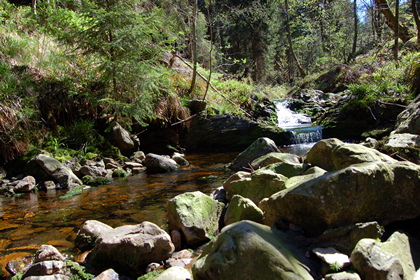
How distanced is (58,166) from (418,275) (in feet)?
22.7

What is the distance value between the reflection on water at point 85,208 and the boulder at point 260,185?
126cm

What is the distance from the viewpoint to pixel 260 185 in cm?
428

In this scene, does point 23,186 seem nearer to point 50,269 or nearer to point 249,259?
point 50,269

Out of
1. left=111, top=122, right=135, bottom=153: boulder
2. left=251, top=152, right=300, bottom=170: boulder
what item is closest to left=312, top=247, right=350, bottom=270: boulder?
left=251, top=152, right=300, bottom=170: boulder

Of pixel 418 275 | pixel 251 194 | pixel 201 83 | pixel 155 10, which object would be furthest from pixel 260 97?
pixel 418 275

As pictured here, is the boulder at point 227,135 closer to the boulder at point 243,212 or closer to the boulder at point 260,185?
the boulder at point 260,185

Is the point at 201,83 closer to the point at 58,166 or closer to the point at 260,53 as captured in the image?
the point at 58,166

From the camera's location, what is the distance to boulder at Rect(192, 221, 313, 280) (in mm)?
2172

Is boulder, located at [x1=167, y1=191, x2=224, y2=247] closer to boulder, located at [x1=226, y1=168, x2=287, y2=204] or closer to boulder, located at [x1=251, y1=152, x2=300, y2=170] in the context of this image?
boulder, located at [x1=226, y1=168, x2=287, y2=204]

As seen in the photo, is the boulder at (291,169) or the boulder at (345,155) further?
the boulder at (291,169)

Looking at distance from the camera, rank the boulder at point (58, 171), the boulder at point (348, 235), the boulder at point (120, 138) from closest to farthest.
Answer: the boulder at point (348, 235) → the boulder at point (58, 171) → the boulder at point (120, 138)

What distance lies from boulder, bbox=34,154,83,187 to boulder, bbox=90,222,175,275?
3.87 meters

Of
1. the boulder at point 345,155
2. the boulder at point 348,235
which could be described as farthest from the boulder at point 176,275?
the boulder at point 345,155

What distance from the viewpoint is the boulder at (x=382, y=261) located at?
6.76 ft
